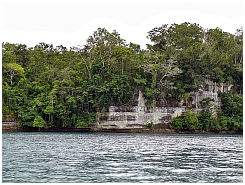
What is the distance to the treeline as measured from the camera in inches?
1921

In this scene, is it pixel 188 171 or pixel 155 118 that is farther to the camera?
pixel 155 118

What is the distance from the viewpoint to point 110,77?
163 ft

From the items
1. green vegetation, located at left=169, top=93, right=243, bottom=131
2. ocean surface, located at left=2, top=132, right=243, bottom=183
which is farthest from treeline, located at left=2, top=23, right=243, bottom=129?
ocean surface, located at left=2, top=132, right=243, bottom=183

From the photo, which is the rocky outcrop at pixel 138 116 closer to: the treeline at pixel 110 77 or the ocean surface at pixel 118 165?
the treeline at pixel 110 77

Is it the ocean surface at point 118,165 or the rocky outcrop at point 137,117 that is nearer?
the ocean surface at point 118,165

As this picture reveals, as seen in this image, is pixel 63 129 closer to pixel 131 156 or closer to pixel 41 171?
pixel 131 156

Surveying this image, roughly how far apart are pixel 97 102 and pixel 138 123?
515 centimetres

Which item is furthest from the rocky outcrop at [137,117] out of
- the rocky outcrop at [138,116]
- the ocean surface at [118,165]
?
the ocean surface at [118,165]

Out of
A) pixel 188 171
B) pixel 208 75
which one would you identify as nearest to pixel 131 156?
pixel 188 171

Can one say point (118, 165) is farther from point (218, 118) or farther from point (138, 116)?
point (218, 118)

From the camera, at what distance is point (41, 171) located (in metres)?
17.5

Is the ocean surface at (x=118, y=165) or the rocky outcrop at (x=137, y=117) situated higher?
the rocky outcrop at (x=137, y=117)

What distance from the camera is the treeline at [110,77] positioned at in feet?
160

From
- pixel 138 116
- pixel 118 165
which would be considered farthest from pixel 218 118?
pixel 118 165
